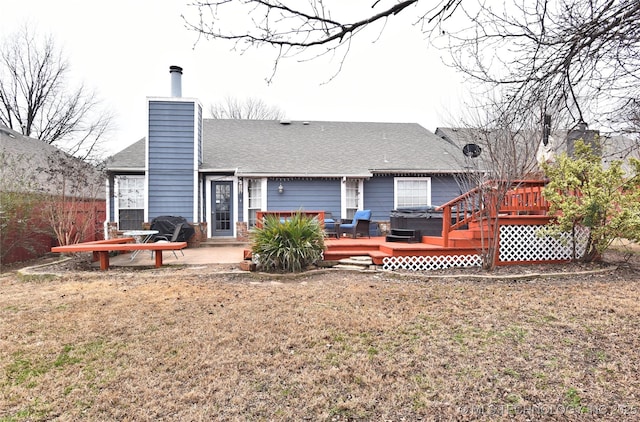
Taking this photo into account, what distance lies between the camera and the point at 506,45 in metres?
3.25

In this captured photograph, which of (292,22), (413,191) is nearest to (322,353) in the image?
(292,22)

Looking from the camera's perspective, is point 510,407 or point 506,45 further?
point 506,45


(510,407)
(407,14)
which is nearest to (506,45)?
(407,14)

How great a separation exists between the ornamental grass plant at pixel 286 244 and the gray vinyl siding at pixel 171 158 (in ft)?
19.5

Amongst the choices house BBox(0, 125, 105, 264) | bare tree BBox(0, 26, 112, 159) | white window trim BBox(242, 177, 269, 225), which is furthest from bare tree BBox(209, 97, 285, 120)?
house BBox(0, 125, 105, 264)

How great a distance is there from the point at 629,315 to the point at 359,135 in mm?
12256

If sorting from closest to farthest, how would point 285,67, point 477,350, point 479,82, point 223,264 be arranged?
point 285,67 → point 477,350 → point 479,82 → point 223,264

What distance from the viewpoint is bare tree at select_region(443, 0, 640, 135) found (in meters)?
2.76

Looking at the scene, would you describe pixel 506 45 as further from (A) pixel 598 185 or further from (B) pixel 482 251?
(A) pixel 598 185

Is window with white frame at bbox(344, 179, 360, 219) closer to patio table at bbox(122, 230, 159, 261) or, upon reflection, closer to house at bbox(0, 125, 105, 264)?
patio table at bbox(122, 230, 159, 261)

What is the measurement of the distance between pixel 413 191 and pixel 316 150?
402 cm

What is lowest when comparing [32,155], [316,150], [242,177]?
[242,177]

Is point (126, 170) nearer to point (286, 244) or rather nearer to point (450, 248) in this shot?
point (286, 244)

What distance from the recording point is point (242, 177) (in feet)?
38.9
